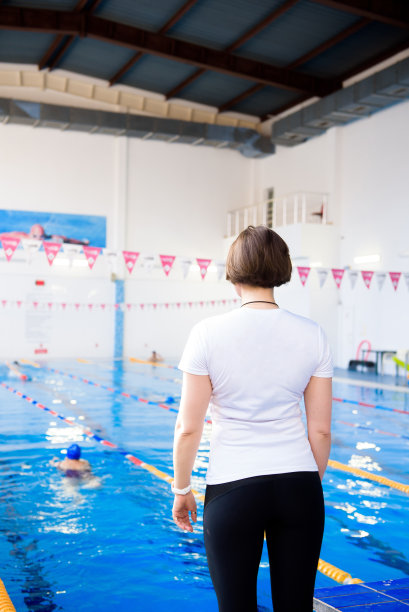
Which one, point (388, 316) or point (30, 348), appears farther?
point (30, 348)

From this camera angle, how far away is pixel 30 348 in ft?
63.9

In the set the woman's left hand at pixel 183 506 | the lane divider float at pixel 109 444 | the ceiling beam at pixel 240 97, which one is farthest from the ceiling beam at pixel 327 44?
the woman's left hand at pixel 183 506

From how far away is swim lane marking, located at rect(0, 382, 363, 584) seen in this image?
360 centimetres

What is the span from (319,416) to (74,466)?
15.0 ft

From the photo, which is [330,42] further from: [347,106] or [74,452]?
[74,452]

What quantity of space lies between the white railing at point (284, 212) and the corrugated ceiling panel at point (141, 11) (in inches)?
227

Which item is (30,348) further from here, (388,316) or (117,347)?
(388,316)

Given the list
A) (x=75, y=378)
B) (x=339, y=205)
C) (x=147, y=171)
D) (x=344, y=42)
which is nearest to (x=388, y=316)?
(x=339, y=205)

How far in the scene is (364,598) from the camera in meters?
2.26

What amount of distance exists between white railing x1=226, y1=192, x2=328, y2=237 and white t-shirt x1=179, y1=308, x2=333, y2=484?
16116 millimetres

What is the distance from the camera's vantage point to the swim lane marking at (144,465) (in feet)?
Answer: 11.8

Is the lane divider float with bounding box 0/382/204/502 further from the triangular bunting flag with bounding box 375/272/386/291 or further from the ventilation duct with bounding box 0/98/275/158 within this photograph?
the ventilation duct with bounding box 0/98/275/158

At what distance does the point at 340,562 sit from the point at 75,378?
1084 cm

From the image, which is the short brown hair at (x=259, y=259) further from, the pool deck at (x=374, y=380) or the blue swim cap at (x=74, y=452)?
the pool deck at (x=374, y=380)
